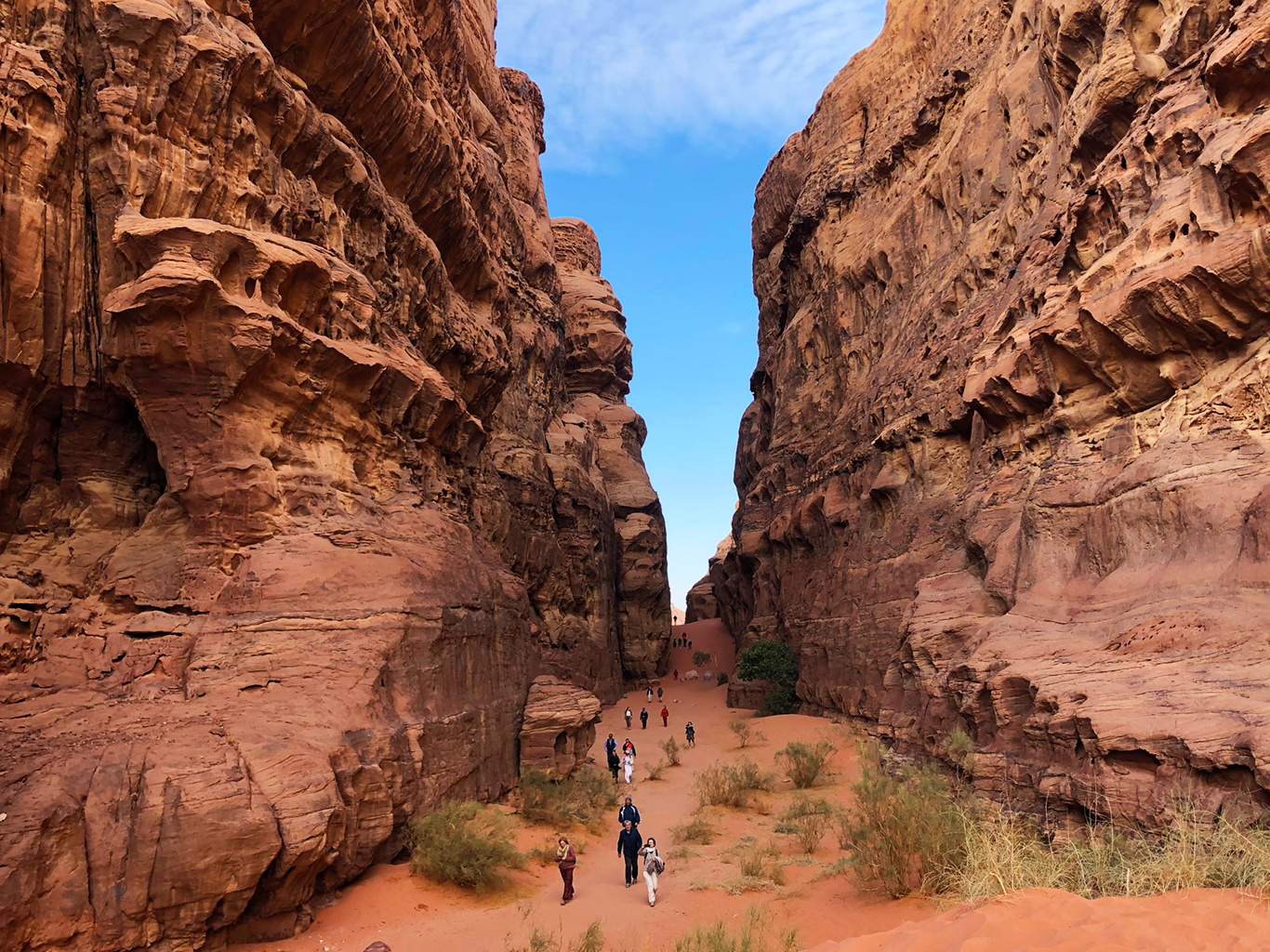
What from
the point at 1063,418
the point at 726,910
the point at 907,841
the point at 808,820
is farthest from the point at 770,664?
the point at 907,841

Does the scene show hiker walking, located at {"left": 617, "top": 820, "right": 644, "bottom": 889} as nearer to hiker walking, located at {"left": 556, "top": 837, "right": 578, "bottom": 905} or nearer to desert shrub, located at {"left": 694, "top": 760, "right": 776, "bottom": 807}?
hiker walking, located at {"left": 556, "top": 837, "right": 578, "bottom": 905}

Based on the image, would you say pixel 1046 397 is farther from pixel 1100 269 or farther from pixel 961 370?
pixel 961 370

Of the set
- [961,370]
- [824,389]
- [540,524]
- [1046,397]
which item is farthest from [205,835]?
[824,389]

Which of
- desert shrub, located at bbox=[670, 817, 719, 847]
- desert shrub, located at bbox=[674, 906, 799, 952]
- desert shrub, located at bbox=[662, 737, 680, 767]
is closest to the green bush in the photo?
desert shrub, located at bbox=[662, 737, 680, 767]

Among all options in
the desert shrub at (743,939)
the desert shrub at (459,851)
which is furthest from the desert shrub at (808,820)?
the desert shrub at (459,851)

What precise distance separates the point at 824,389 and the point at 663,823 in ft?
77.6

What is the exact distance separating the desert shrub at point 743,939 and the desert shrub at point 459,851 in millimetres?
3322

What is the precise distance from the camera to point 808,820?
13992 millimetres

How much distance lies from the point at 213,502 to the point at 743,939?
31.6 ft

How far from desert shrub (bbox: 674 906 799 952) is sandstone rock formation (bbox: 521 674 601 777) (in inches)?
320

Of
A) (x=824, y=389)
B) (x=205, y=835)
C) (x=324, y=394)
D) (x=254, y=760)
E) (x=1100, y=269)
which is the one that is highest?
(x=824, y=389)

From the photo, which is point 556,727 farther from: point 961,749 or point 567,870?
point 961,749

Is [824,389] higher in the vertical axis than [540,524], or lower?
higher

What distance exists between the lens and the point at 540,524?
105 ft
